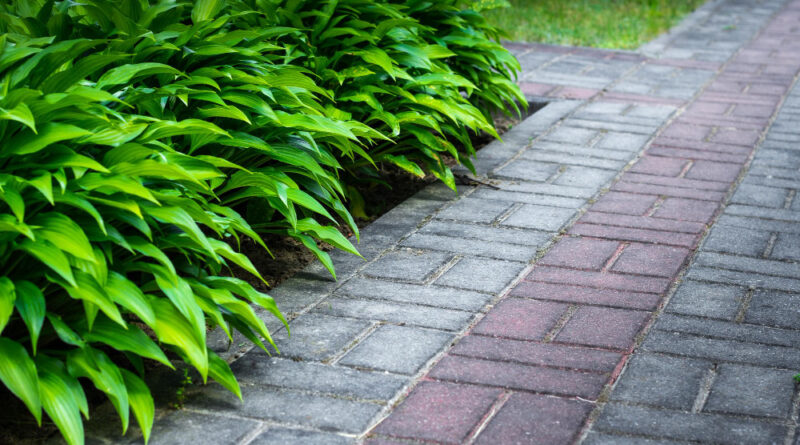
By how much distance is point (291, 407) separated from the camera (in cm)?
267

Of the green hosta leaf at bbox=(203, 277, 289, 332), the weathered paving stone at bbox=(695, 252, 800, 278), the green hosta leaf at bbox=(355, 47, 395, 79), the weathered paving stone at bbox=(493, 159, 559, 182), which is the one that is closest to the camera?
the green hosta leaf at bbox=(203, 277, 289, 332)

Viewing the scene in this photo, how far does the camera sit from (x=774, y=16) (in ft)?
35.1

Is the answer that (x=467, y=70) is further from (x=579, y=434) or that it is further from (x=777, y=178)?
(x=579, y=434)

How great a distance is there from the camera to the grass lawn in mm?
8914

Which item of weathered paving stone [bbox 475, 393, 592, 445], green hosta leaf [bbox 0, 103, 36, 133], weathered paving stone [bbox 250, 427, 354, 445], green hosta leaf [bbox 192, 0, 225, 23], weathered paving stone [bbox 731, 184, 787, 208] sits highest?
green hosta leaf [bbox 192, 0, 225, 23]

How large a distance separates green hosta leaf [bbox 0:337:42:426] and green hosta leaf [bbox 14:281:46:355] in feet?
0.17

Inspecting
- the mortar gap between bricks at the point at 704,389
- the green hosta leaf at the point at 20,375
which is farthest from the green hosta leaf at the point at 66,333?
the mortar gap between bricks at the point at 704,389

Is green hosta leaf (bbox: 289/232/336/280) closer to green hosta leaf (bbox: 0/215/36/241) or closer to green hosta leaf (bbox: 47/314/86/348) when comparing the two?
green hosta leaf (bbox: 47/314/86/348)

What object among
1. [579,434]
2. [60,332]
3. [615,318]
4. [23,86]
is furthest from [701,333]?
[23,86]

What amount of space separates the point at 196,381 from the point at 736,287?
6.42 ft

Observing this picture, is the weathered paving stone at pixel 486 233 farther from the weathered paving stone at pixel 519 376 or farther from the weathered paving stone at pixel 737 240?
the weathered paving stone at pixel 519 376

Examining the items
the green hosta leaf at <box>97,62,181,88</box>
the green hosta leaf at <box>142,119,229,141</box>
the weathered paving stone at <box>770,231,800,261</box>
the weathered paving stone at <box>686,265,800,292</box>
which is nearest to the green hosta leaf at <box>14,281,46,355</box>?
the green hosta leaf at <box>142,119,229,141</box>

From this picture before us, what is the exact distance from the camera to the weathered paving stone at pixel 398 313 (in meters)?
3.24

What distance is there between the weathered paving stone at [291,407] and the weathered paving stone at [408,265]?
972 mm
